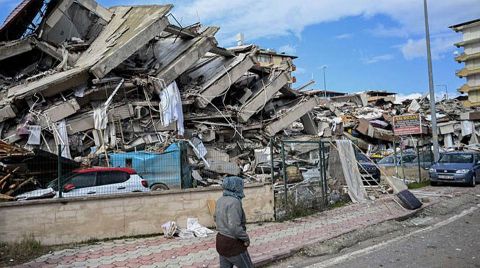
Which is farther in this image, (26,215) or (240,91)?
(240,91)

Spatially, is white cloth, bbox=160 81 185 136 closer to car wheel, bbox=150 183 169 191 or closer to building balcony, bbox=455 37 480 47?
car wheel, bbox=150 183 169 191

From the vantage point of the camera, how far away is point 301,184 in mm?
13453

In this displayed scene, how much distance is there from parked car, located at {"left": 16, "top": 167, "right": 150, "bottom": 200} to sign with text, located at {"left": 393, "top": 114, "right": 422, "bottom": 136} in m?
13.2

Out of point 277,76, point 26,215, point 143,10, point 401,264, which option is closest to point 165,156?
point 26,215

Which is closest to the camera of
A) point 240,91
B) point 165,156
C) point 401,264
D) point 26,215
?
point 401,264

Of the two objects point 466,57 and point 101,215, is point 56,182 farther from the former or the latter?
point 466,57

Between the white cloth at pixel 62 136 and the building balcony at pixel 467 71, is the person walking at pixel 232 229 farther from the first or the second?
the building balcony at pixel 467 71

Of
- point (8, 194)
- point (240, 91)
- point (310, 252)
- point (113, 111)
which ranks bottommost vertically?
point (310, 252)

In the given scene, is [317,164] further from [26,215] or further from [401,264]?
[26,215]

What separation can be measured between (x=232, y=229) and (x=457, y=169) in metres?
17.2

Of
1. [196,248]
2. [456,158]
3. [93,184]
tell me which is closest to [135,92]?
[93,184]

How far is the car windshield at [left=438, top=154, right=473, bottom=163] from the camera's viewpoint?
20375 mm

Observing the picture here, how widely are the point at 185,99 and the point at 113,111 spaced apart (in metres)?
3.72

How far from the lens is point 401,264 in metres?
7.41
